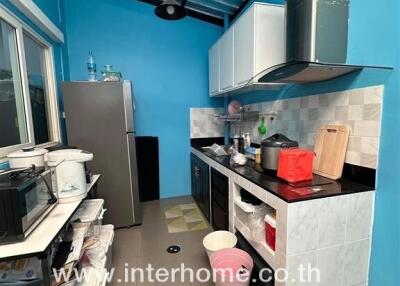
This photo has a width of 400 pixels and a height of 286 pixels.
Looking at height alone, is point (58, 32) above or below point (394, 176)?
above

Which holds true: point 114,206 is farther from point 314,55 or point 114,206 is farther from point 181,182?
point 314,55

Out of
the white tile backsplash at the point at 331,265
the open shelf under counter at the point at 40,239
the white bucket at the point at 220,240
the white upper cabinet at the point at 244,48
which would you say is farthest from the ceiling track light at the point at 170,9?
the white tile backsplash at the point at 331,265

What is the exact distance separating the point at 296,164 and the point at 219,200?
99cm

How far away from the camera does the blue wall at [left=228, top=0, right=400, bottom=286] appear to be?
1193mm

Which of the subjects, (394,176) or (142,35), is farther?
(142,35)

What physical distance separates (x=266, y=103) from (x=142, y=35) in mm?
1904

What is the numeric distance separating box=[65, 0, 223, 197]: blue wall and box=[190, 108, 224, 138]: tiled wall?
80 millimetres

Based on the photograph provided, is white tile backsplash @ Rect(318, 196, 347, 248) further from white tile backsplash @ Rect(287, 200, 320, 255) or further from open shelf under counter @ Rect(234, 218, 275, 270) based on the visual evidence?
open shelf under counter @ Rect(234, 218, 275, 270)

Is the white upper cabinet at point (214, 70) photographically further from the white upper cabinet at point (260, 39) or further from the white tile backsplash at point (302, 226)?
the white tile backsplash at point (302, 226)

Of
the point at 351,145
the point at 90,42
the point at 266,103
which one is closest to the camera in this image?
the point at 351,145

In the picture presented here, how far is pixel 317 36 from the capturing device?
123 centimetres

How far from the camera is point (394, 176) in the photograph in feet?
4.00

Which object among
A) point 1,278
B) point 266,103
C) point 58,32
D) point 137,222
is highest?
point 58,32

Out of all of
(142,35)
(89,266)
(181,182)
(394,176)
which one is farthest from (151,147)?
(394,176)
